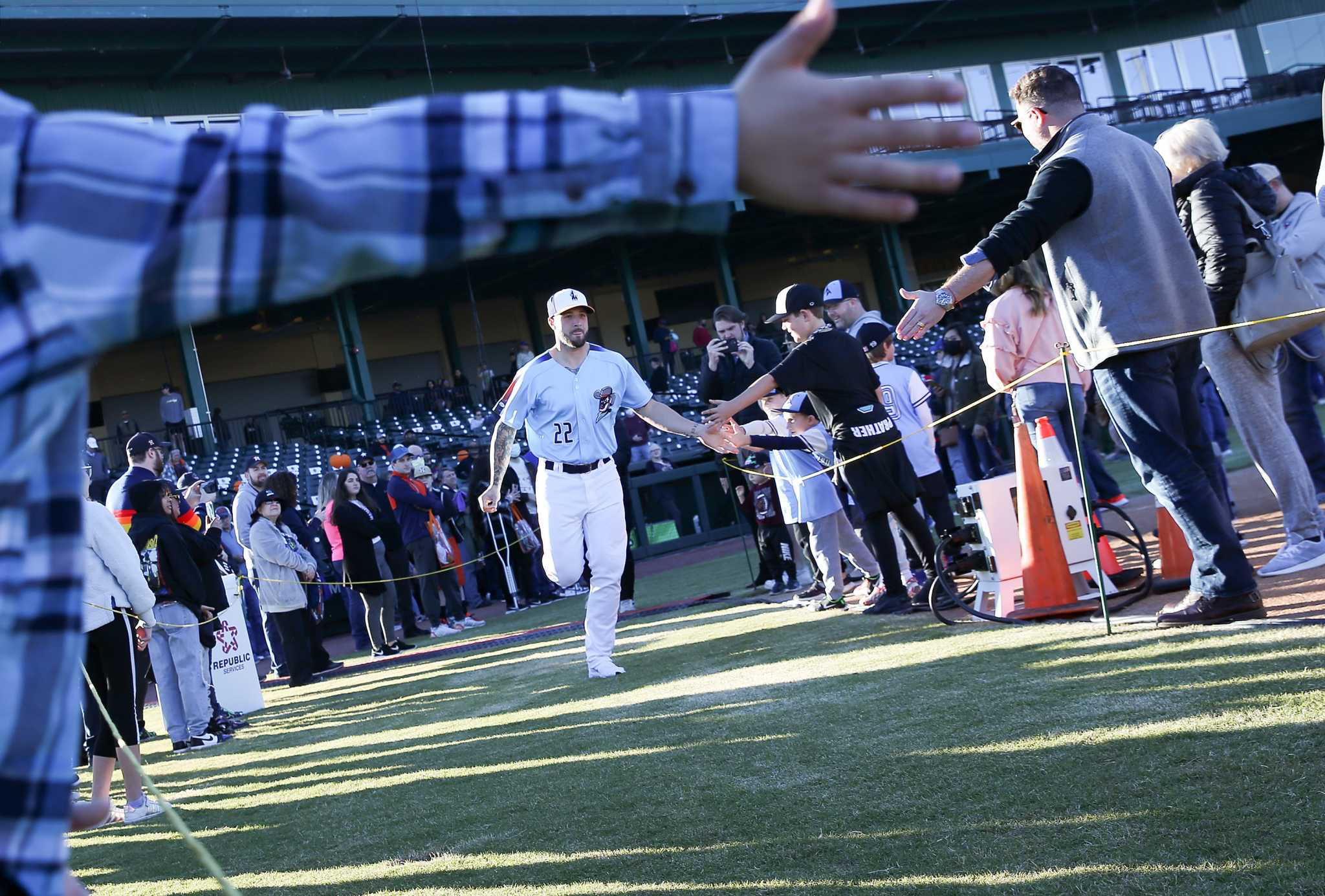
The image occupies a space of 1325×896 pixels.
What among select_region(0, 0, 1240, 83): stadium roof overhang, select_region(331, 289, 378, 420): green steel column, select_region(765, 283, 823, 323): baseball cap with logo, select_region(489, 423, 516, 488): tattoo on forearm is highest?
select_region(0, 0, 1240, 83): stadium roof overhang

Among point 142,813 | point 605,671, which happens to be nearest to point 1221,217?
point 605,671

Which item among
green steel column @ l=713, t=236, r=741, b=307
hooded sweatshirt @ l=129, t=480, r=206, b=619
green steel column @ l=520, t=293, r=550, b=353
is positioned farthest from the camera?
green steel column @ l=520, t=293, r=550, b=353

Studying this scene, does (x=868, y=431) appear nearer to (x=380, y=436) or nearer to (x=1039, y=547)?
(x=1039, y=547)

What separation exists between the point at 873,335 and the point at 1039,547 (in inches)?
121

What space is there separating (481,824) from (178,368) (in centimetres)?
3045

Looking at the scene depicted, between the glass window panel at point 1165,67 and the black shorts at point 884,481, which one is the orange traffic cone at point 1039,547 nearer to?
the black shorts at point 884,481

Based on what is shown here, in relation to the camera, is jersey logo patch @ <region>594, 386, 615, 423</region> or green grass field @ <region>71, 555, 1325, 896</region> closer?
green grass field @ <region>71, 555, 1325, 896</region>

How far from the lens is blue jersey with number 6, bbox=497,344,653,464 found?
325 inches

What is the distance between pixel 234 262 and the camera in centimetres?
121

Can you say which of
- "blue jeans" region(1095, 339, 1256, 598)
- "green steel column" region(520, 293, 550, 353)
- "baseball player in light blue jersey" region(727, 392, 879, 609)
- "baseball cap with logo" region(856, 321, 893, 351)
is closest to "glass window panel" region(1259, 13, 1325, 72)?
"green steel column" region(520, 293, 550, 353)

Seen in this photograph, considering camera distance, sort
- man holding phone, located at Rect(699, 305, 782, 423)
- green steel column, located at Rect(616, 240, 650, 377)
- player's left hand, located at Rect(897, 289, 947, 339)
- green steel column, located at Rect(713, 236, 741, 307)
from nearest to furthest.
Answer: player's left hand, located at Rect(897, 289, 947, 339)
man holding phone, located at Rect(699, 305, 782, 423)
green steel column, located at Rect(616, 240, 650, 377)
green steel column, located at Rect(713, 236, 741, 307)

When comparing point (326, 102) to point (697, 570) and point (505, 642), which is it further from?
point (505, 642)

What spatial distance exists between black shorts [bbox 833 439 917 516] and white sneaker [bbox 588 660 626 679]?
198 centimetres

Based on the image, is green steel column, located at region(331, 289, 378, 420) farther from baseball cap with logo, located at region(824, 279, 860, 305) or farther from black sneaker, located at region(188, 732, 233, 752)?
baseball cap with logo, located at region(824, 279, 860, 305)
